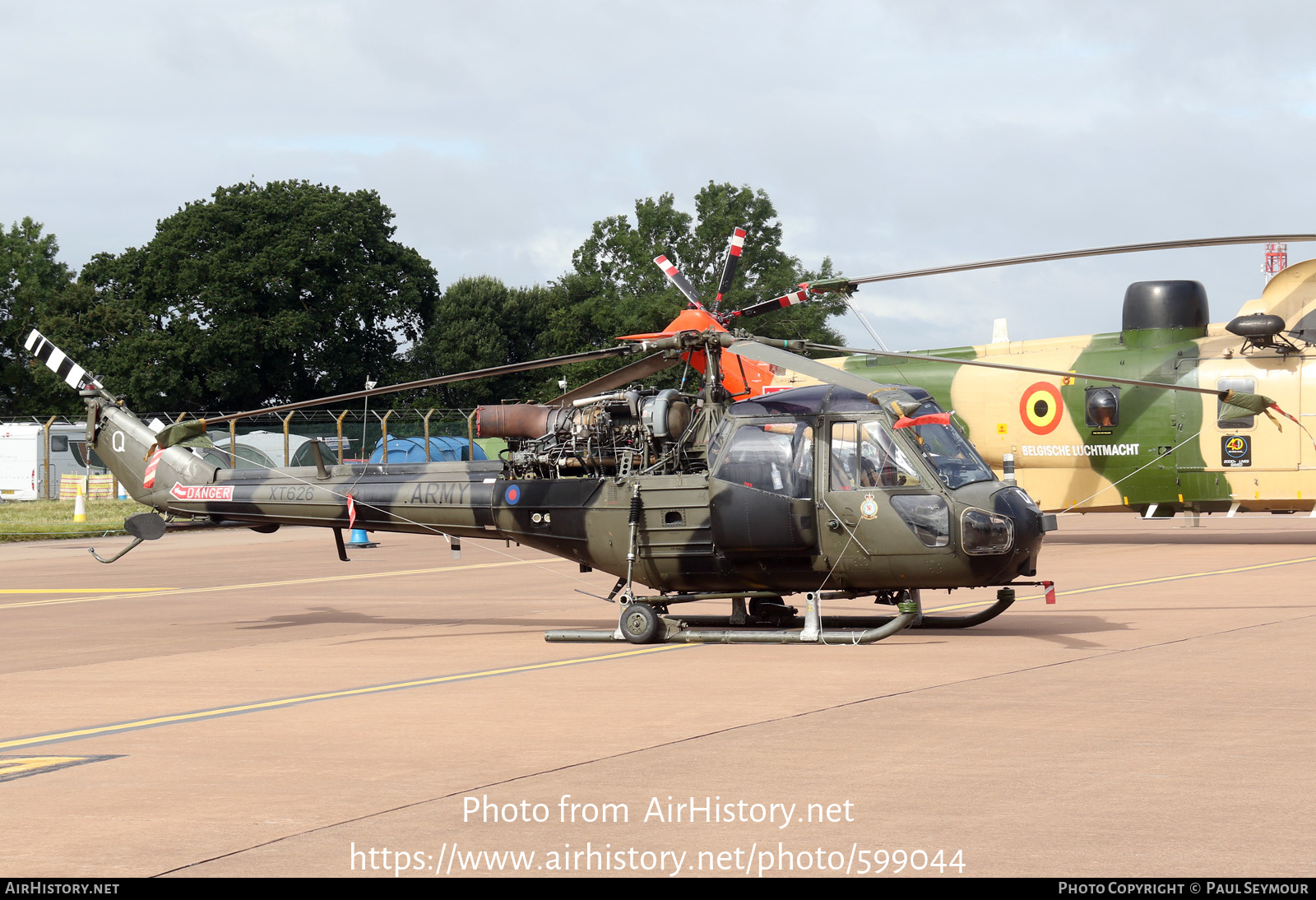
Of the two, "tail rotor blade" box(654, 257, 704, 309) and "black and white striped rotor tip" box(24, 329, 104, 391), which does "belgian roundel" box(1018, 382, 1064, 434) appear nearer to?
"tail rotor blade" box(654, 257, 704, 309)

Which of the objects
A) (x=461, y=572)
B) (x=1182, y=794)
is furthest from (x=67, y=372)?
(x=1182, y=794)

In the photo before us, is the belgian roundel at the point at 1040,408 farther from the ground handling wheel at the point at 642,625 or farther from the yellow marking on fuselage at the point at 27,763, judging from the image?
the yellow marking on fuselage at the point at 27,763

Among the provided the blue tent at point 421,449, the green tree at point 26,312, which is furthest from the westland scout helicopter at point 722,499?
the green tree at point 26,312

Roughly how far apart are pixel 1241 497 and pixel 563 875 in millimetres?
22820

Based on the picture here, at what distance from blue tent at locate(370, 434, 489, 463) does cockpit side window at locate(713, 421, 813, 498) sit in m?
31.9

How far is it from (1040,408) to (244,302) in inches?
2178

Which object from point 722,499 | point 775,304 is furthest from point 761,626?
point 775,304

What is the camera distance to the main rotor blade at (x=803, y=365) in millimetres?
12516

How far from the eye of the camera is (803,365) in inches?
509

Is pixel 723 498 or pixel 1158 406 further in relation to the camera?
pixel 1158 406

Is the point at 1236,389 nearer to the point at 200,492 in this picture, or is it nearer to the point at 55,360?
the point at 200,492

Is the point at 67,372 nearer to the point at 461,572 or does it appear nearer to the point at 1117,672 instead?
the point at 461,572

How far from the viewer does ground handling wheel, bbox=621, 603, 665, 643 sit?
47.4 ft

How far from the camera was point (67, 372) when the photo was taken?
17750mm
